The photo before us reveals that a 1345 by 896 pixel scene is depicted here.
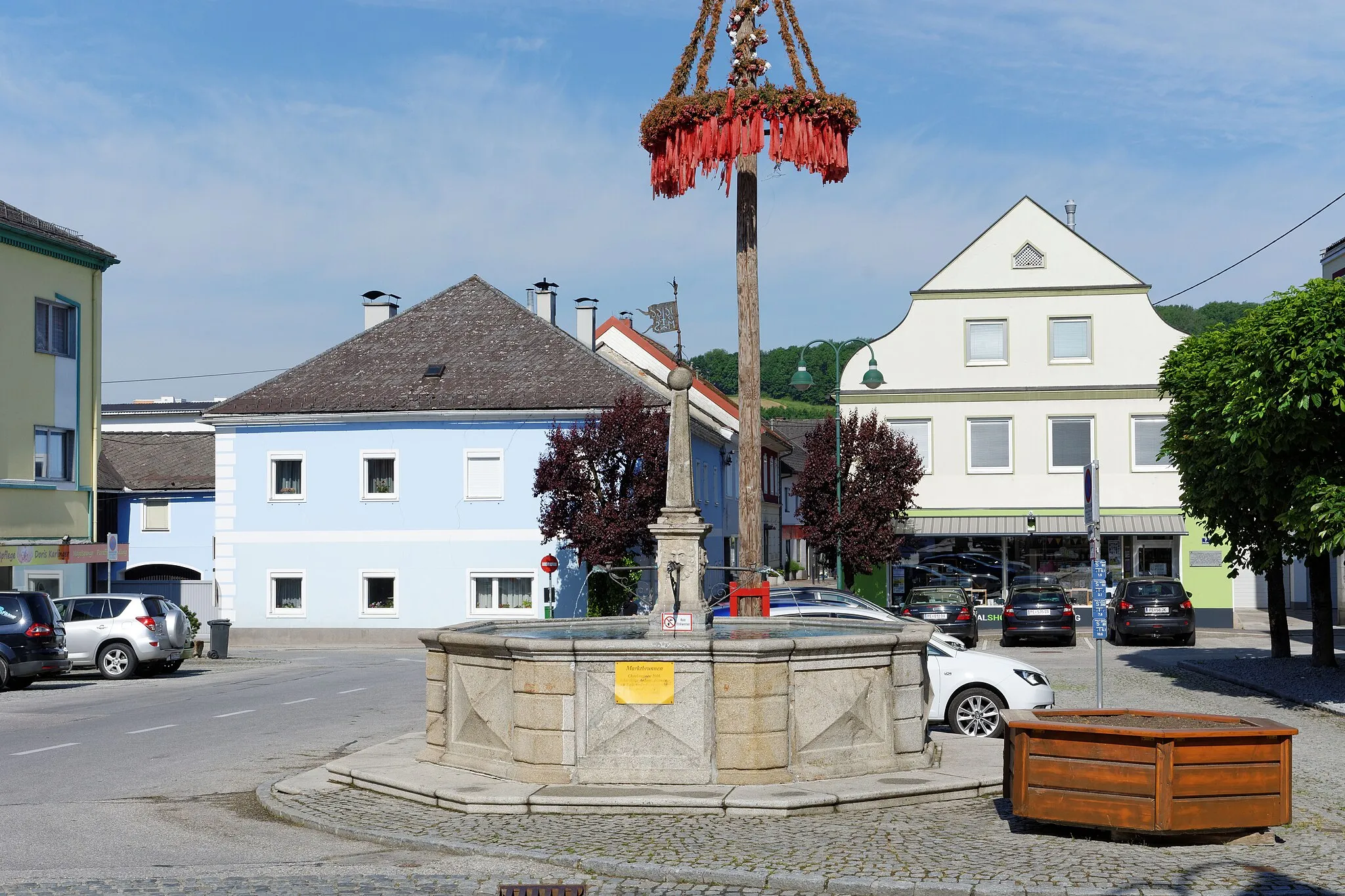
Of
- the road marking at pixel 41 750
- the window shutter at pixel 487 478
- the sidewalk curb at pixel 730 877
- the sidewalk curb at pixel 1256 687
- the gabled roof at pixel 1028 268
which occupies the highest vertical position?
the gabled roof at pixel 1028 268

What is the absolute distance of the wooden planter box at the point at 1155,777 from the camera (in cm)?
916

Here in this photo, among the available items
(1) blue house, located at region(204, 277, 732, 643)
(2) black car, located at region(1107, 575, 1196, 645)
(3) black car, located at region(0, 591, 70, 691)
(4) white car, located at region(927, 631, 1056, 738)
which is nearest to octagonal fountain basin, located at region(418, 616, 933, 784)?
(4) white car, located at region(927, 631, 1056, 738)

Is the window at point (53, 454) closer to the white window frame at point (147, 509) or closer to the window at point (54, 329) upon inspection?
the window at point (54, 329)

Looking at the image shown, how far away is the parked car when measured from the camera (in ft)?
90.6

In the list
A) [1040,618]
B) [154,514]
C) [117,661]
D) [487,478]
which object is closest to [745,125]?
[117,661]

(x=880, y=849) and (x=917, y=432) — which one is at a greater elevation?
(x=917, y=432)

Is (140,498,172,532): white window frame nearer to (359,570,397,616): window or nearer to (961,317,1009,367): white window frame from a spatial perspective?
(359,570,397,616): window

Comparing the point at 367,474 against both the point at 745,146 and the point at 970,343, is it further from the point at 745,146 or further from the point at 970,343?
the point at 745,146

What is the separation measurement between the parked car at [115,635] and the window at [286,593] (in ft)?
→ 40.1

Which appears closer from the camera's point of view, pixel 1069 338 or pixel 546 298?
pixel 1069 338

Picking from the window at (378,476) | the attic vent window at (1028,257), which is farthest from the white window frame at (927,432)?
the window at (378,476)

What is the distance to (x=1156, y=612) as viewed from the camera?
3350 cm

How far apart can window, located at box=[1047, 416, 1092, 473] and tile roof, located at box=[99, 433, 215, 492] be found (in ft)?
92.6

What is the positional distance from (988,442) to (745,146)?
26976 millimetres
